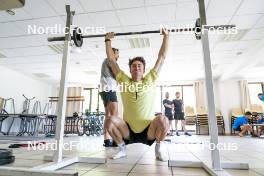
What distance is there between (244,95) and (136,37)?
7.26 meters

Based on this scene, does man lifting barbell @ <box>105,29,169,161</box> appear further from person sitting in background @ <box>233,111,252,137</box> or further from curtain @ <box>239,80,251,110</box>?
curtain @ <box>239,80,251,110</box>

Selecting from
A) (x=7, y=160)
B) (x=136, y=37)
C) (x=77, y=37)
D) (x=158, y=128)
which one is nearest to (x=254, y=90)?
(x=136, y=37)

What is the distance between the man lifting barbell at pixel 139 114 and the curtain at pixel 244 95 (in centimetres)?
937

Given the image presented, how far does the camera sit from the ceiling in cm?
411

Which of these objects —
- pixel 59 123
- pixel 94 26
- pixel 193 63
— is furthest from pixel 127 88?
pixel 193 63

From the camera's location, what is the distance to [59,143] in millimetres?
1771

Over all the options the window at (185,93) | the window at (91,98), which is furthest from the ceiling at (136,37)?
the window at (91,98)

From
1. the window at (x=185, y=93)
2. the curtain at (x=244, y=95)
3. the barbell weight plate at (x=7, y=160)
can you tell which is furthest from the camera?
the window at (x=185, y=93)

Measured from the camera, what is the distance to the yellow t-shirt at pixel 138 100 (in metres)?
1.94

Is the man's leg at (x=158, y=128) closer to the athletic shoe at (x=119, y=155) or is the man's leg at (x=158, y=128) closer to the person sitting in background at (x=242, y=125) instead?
the athletic shoe at (x=119, y=155)

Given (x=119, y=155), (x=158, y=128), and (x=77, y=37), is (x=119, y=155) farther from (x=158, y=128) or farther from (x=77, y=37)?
(x=77, y=37)

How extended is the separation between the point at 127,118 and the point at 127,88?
1.03 feet

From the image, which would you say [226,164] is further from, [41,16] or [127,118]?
[41,16]

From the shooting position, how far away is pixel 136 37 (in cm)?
563
